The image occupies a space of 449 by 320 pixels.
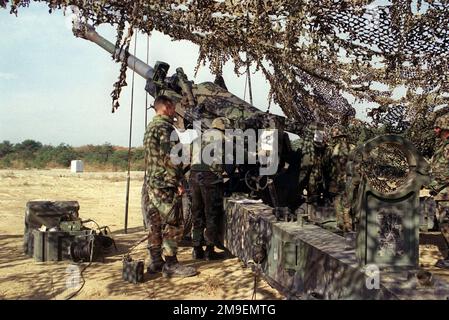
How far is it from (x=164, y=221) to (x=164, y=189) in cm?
36

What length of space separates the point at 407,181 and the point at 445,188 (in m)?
4.06

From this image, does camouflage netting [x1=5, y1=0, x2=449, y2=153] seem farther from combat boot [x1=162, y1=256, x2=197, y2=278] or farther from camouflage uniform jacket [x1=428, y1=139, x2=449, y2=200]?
combat boot [x1=162, y1=256, x2=197, y2=278]

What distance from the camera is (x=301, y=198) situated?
25.4 ft

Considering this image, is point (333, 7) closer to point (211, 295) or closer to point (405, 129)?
point (405, 129)

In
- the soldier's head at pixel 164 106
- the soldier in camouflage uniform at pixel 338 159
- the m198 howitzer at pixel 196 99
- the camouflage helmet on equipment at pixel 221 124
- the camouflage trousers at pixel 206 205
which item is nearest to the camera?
the soldier's head at pixel 164 106

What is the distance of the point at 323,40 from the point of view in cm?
570

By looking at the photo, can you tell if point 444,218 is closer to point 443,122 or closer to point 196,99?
point 443,122

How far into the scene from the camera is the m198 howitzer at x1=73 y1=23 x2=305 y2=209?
685 cm

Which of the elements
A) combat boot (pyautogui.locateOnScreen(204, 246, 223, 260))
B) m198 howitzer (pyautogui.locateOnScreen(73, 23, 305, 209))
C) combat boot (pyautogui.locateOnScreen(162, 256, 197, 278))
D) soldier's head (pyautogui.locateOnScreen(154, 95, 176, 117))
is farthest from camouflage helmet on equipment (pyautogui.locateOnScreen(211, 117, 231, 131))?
combat boot (pyautogui.locateOnScreen(162, 256, 197, 278))

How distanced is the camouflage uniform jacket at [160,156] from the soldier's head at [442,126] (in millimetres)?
3452

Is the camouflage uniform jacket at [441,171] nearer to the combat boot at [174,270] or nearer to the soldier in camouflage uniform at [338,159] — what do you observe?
the soldier in camouflage uniform at [338,159]

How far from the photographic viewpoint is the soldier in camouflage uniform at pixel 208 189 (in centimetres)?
652

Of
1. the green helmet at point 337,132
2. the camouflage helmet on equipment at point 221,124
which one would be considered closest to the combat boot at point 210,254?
the camouflage helmet on equipment at point 221,124
